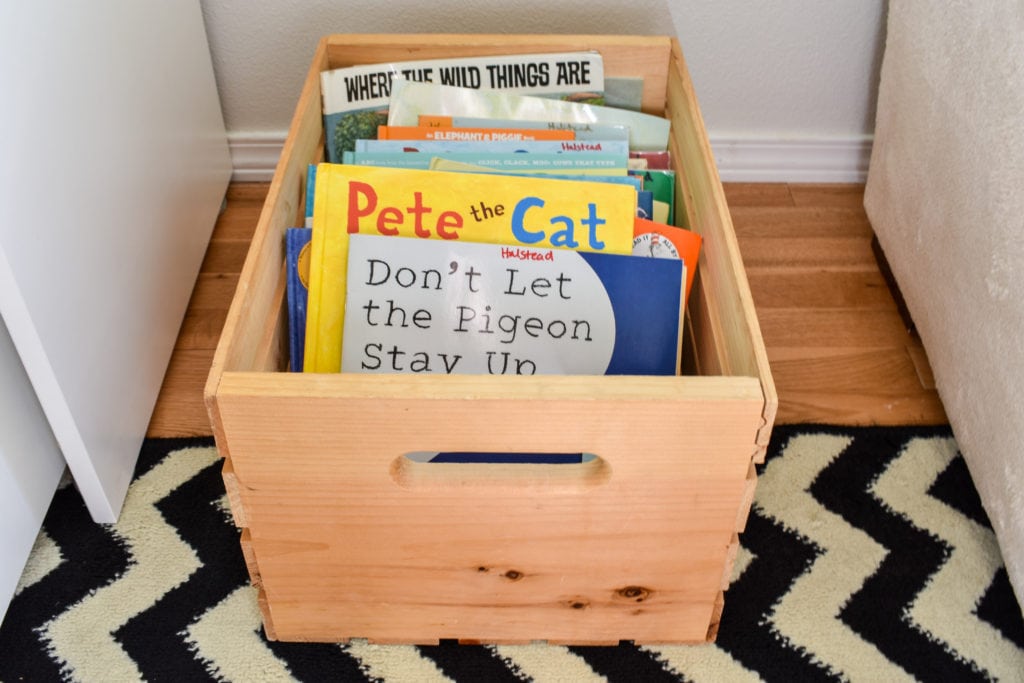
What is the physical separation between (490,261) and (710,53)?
26.6 inches

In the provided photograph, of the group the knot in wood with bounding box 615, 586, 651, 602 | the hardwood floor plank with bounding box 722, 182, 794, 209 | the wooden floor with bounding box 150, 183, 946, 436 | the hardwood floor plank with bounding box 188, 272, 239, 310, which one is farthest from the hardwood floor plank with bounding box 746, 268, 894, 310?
the hardwood floor plank with bounding box 188, 272, 239, 310

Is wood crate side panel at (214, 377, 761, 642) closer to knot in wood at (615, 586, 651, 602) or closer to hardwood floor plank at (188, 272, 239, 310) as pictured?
knot in wood at (615, 586, 651, 602)

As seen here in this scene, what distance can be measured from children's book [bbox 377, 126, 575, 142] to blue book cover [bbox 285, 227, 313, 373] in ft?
0.63

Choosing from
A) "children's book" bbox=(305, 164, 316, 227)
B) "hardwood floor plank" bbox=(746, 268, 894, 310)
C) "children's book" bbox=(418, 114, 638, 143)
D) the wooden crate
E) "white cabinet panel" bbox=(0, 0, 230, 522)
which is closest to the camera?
the wooden crate

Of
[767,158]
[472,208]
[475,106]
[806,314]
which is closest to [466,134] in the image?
[475,106]

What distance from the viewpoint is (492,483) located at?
73 cm

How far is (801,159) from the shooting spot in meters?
1.44

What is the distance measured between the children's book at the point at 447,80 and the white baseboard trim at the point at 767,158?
374 mm

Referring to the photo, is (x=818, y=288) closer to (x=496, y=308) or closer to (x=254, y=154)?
(x=496, y=308)

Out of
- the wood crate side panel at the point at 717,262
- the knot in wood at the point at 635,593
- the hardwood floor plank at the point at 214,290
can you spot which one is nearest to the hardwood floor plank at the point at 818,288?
the wood crate side panel at the point at 717,262

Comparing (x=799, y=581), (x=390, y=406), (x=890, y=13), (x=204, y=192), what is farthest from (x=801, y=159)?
(x=390, y=406)

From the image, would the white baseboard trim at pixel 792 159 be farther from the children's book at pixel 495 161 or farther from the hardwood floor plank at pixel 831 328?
the children's book at pixel 495 161

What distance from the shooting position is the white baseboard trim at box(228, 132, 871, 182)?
1.40 metres

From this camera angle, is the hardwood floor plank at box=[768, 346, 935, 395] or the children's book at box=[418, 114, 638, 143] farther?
the hardwood floor plank at box=[768, 346, 935, 395]
